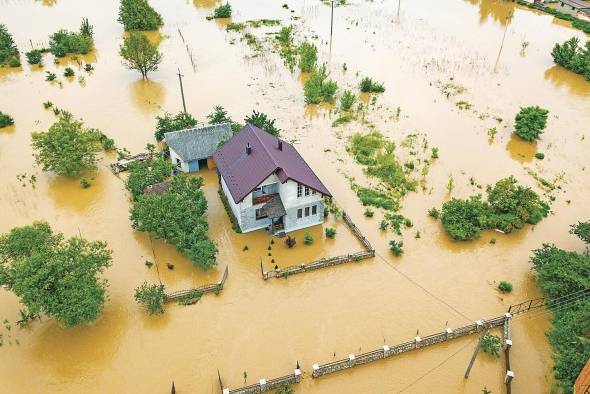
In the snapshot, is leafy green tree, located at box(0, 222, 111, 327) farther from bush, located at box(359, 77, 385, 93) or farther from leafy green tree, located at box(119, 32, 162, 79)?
bush, located at box(359, 77, 385, 93)

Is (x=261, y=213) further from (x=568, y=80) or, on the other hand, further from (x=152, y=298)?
(x=568, y=80)

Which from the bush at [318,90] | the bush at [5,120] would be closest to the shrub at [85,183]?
the bush at [5,120]

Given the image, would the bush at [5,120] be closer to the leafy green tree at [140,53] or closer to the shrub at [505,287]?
the leafy green tree at [140,53]

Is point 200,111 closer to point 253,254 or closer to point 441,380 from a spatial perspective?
point 253,254

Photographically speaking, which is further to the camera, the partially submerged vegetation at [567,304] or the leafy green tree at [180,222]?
the leafy green tree at [180,222]

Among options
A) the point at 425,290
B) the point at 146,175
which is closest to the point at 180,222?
the point at 146,175

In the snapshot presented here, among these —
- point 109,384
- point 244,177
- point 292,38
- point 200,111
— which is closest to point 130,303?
point 109,384
